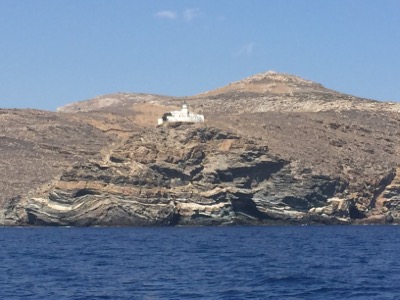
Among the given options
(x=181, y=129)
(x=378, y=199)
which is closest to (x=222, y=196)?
(x=181, y=129)

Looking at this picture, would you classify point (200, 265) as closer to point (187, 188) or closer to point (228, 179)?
point (187, 188)

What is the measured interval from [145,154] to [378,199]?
27.0 metres

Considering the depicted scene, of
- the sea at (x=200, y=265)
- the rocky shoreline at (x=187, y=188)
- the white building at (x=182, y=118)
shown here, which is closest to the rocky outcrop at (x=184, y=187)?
the rocky shoreline at (x=187, y=188)

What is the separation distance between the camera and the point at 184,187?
98000mm

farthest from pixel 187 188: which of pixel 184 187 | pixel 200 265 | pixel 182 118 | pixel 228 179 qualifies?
pixel 200 265

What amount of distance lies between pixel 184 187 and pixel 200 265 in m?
42.1

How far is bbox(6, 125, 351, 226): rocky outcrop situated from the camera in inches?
3784

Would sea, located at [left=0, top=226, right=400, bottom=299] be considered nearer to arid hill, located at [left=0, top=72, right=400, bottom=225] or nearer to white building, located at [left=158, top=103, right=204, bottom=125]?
arid hill, located at [left=0, top=72, right=400, bottom=225]

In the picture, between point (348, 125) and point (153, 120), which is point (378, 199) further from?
point (153, 120)

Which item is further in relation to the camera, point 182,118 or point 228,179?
point 182,118

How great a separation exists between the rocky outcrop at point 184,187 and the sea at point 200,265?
701cm

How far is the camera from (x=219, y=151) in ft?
332

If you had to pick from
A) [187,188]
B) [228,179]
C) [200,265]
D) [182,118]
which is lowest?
[200,265]

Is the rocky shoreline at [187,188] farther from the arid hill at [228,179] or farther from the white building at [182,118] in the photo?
the white building at [182,118]
